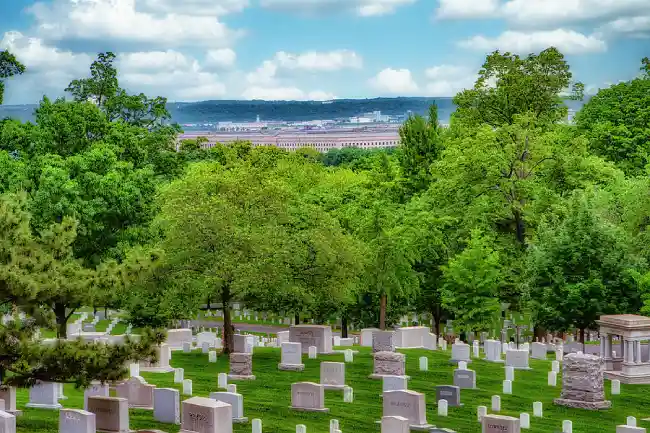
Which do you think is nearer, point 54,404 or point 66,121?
point 54,404

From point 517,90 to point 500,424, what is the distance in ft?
118

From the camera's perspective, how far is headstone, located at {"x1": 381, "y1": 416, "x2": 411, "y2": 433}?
85.3 feet

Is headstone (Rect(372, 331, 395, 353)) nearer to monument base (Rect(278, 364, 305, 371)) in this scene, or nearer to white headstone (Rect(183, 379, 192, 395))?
monument base (Rect(278, 364, 305, 371))

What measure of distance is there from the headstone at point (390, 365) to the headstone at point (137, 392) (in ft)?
27.8

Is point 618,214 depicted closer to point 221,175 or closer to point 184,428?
point 221,175

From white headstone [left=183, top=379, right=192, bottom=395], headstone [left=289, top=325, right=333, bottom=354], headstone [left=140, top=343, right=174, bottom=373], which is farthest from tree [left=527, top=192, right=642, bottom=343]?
white headstone [left=183, top=379, right=192, bottom=395]

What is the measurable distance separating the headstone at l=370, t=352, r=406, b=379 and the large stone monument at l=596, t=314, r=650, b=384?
23.3 feet

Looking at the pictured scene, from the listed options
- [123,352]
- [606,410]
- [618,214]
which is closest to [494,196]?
[618,214]

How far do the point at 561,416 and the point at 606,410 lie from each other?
187 cm

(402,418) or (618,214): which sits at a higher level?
(618,214)

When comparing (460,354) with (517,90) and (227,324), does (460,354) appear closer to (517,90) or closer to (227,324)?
(227,324)

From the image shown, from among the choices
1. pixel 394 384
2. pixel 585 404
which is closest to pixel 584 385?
pixel 585 404

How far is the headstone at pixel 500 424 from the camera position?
84.7 feet

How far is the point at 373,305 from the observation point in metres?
50.8
